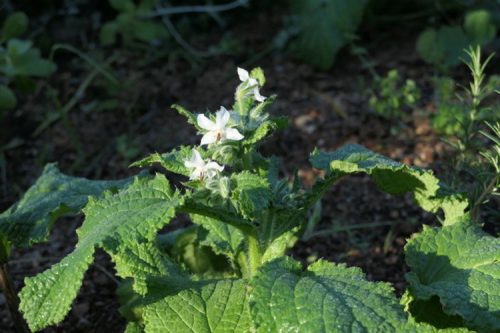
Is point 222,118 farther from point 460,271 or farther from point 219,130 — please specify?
point 460,271

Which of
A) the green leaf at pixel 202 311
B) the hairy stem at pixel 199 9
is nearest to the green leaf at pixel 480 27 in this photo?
the hairy stem at pixel 199 9

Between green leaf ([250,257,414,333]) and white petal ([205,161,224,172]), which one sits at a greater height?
white petal ([205,161,224,172])

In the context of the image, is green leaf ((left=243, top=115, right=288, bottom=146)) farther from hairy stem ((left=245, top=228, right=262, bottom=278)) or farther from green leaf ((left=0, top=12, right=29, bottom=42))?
green leaf ((left=0, top=12, right=29, bottom=42))

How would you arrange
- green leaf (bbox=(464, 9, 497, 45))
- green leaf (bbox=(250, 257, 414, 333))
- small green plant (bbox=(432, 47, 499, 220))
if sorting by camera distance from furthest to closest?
green leaf (bbox=(464, 9, 497, 45)) < small green plant (bbox=(432, 47, 499, 220)) < green leaf (bbox=(250, 257, 414, 333))

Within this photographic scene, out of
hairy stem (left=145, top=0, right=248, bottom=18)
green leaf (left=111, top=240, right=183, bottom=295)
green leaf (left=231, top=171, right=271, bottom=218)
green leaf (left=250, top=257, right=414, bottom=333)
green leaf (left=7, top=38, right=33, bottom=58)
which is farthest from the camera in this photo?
hairy stem (left=145, top=0, right=248, bottom=18)

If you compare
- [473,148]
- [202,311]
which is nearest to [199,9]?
[473,148]

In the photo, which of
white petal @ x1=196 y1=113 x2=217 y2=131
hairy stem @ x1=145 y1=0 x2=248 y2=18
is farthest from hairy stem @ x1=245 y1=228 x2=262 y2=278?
hairy stem @ x1=145 y1=0 x2=248 y2=18

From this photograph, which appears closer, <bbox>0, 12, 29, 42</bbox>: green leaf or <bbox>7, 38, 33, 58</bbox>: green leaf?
<bbox>0, 12, 29, 42</bbox>: green leaf
